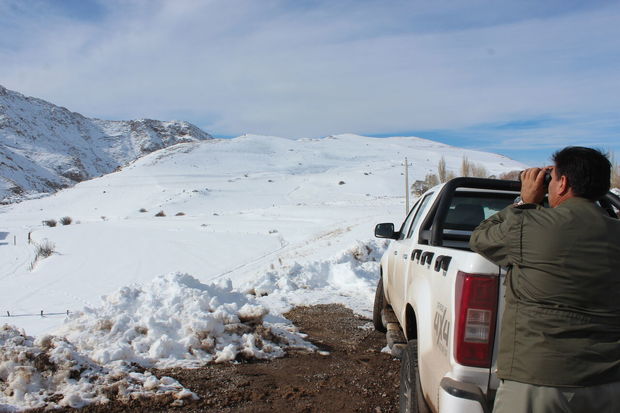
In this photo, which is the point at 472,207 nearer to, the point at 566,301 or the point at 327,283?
the point at 566,301

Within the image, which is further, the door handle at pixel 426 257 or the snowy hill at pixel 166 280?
the snowy hill at pixel 166 280

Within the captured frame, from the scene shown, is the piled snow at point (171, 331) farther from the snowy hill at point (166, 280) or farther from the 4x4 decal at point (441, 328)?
the 4x4 decal at point (441, 328)

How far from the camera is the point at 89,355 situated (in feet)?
16.9

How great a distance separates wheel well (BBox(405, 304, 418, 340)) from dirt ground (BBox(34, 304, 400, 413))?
108 cm

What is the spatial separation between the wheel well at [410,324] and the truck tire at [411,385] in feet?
0.80

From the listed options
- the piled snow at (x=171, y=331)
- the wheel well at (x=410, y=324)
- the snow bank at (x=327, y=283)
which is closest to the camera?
the wheel well at (x=410, y=324)

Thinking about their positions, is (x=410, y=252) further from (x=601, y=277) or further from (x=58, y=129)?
(x=58, y=129)

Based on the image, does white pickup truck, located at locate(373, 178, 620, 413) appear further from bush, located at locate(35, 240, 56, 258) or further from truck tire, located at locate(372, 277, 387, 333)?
bush, located at locate(35, 240, 56, 258)

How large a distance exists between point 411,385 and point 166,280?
4.60 meters

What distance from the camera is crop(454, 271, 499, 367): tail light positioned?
2.32m

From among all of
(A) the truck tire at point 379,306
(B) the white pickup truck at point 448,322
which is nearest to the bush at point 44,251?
(A) the truck tire at point 379,306

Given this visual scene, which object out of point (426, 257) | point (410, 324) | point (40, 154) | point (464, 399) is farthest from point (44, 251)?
point (40, 154)

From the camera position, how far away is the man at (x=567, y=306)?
203cm

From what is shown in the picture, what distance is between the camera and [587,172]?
2.17 meters
